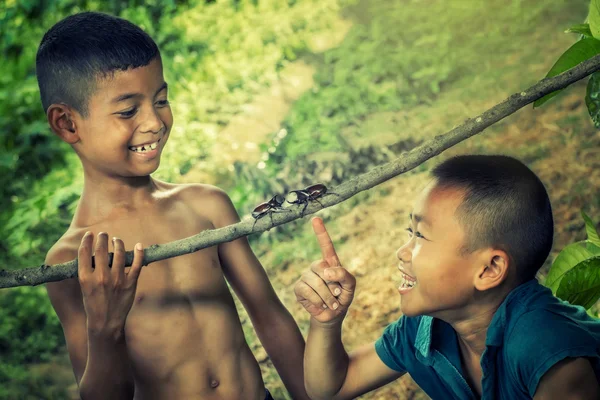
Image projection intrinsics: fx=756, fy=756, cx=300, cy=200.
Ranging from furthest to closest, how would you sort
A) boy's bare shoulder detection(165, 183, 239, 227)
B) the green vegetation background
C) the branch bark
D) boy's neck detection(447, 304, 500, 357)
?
the green vegetation background < boy's bare shoulder detection(165, 183, 239, 227) < boy's neck detection(447, 304, 500, 357) < the branch bark

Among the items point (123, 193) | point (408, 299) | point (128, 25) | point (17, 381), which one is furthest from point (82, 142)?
point (17, 381)

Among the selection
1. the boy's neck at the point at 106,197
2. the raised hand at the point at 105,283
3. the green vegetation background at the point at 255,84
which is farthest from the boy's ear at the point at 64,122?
the green vegetation background at the point at 255,84

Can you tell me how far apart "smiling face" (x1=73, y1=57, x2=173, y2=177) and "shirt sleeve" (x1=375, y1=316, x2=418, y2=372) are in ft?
2.38

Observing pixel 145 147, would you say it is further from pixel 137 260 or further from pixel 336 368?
pixel 336 368

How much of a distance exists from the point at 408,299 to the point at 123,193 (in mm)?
745

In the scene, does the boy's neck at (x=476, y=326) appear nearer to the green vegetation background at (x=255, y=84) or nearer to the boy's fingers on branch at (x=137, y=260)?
the boy's fingers on branch at (x=137, y=260)

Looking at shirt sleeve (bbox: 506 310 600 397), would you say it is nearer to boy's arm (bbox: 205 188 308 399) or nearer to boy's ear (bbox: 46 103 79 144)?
boy's arm (bbox: 205 188 308 399)

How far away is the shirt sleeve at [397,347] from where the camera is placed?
1.90 m

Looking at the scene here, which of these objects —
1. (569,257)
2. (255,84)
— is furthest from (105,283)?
(255,84)

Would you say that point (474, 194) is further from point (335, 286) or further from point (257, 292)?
point (257, 292)

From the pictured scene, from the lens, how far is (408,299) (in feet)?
5.65

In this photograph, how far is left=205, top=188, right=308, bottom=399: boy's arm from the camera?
2006 mm

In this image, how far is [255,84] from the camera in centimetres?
523

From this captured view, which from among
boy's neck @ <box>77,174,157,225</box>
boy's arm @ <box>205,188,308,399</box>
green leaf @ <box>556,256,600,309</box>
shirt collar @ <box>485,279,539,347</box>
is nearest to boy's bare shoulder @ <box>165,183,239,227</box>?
boy's arm @ <box>205,188,308,399</box>
